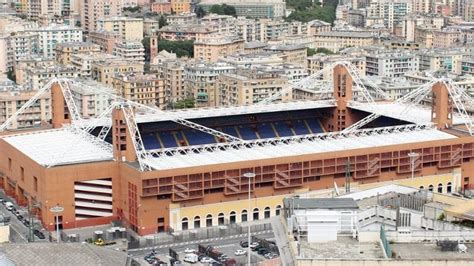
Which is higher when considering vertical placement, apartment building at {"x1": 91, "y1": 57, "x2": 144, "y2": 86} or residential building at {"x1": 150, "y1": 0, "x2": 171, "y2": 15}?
residential building at {"x1": 150, "y1": 0, "x2": 171, "y2": 15}

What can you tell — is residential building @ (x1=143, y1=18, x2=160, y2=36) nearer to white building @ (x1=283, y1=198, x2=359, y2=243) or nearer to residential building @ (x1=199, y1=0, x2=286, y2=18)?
residential building @ (x1=199, y1=0, x2=286, y2=18)

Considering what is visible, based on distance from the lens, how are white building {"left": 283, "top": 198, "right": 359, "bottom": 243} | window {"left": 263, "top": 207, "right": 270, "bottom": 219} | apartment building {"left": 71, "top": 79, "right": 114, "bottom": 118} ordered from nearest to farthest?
1. white building {"left": 283, "top": 198, "right": 359, "bottom": 243}
2. window {"left": 263, "top": 207, "right": 270, "bottom": 219}
3. apartment building {"left": 71, "top": 79, "right": 114, "bottom": 118}

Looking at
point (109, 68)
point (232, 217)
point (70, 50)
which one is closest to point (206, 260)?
point (232, 217)

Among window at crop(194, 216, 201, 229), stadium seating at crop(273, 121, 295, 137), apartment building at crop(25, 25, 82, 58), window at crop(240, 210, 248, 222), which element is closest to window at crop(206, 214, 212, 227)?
window at crop(194, 216, 201, 229)

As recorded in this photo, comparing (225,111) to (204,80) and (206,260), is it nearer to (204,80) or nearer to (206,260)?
(206,260)

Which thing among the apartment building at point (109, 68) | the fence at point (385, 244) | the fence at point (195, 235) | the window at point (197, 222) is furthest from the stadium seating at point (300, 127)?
the fence at point (385, 244)

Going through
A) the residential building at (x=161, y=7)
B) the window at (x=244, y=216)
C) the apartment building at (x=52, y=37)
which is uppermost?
the residential building at (x=161, y=7)

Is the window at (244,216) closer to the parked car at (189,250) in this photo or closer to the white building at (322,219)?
the parked car at (189,250)
